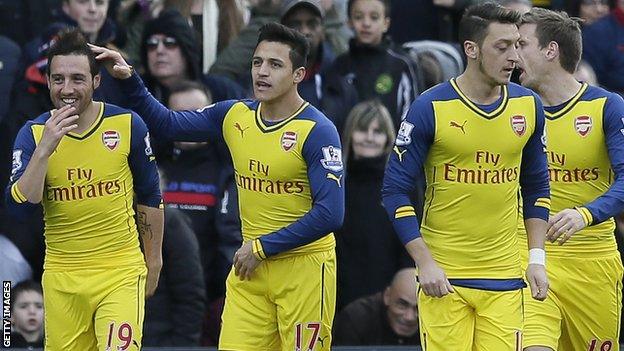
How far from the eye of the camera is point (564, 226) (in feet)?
29.8

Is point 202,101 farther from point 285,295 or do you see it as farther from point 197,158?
point 285,295

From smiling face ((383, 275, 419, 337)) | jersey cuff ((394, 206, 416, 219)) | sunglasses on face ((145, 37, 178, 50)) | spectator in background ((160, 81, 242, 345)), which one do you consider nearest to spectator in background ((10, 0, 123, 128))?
sunglasses on face ((145, 37, 178, 50))

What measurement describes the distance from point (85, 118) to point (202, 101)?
268 cm

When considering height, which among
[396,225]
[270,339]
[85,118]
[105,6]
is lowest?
[270,339]

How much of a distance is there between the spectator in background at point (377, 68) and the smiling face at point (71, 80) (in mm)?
3989

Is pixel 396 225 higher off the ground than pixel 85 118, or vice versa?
pixel 85 118

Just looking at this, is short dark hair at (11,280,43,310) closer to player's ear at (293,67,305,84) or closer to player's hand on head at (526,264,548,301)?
player's ear at (293,67,305,84)

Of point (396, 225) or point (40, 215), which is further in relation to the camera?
point (40, 215)

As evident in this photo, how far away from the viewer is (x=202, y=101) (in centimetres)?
1193

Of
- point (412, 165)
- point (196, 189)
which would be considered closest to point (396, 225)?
point (412, 165)

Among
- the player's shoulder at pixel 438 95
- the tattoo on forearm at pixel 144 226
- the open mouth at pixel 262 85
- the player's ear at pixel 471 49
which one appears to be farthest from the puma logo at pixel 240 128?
the player's ear at pixel 471 49

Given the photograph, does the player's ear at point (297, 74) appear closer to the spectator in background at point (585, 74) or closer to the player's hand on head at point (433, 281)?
the player's hand on head at point (433, 281)

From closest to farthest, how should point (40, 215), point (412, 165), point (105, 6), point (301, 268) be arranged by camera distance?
point (412, 165) → point (301, 268) → point (40, 215) → point (105, 6)

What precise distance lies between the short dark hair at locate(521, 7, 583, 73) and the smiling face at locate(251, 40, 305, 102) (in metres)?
1.47
